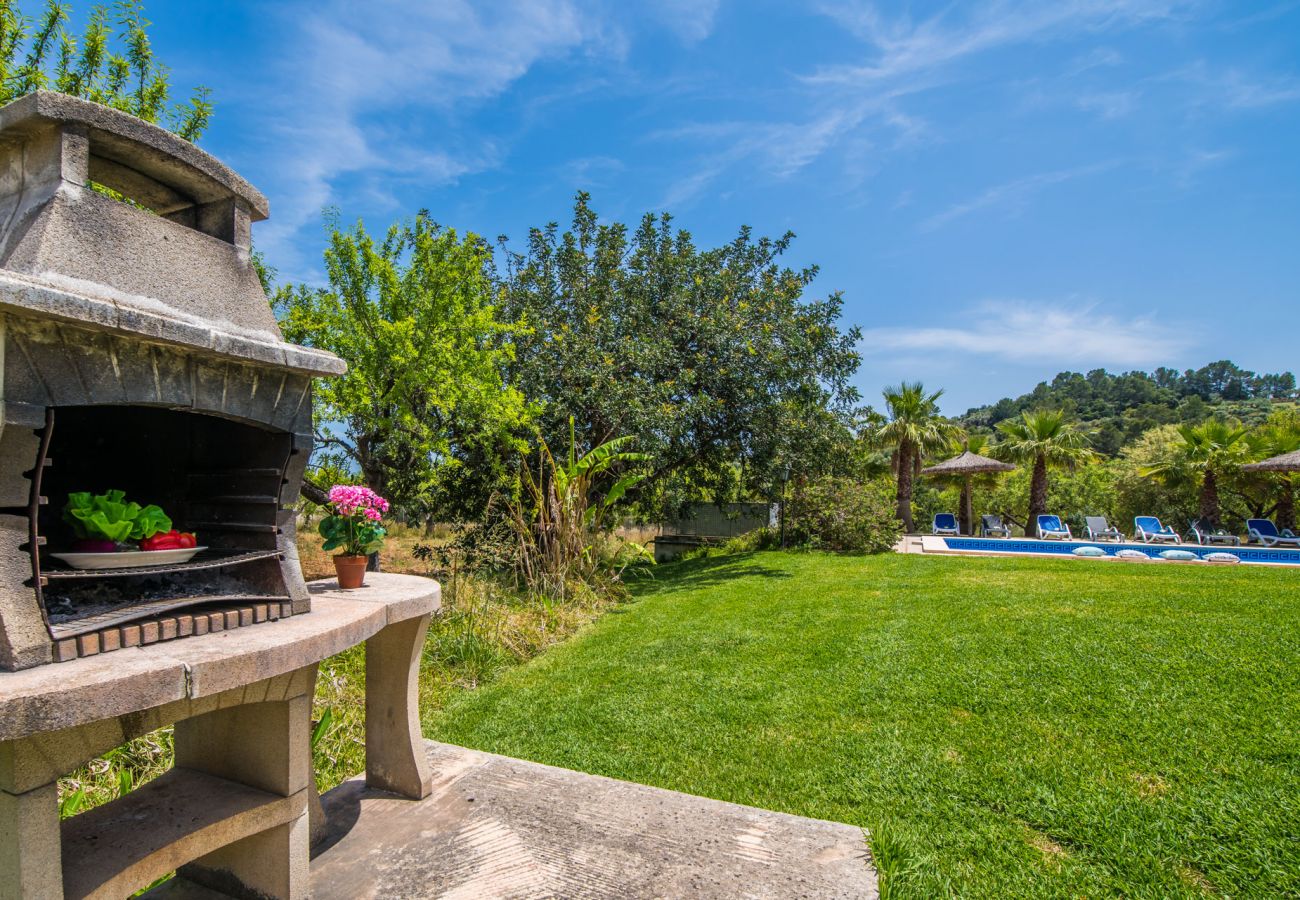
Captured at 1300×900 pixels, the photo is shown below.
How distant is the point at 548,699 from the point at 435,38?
18.0 ft

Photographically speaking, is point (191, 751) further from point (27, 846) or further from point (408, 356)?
→ point (408, 356)

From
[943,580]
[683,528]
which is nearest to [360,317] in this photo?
[943,580]

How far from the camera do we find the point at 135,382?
5.78 feet

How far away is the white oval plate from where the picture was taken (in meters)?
1.85

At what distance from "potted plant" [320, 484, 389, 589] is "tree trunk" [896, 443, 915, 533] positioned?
22066mm

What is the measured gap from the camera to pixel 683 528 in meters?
18.5

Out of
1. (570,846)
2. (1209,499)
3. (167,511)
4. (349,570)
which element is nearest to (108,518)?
(167,511)

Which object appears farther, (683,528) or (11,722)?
(683,528)

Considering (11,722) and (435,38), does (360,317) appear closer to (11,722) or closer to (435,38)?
(435,38)

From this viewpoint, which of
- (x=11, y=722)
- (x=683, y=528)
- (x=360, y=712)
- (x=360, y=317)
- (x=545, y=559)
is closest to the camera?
(x=11, y=722)

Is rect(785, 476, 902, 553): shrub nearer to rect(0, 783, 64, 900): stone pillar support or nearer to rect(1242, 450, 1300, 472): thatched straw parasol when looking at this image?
rect(1242, 450, 1300, 472): thatched straw parasol

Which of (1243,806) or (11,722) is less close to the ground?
(11,722)

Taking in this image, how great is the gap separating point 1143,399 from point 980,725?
6668cm

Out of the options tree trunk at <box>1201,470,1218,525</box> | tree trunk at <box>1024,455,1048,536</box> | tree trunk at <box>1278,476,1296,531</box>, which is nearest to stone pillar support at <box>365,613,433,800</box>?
tree trunk at <box>1024,455,1048,536</box>
